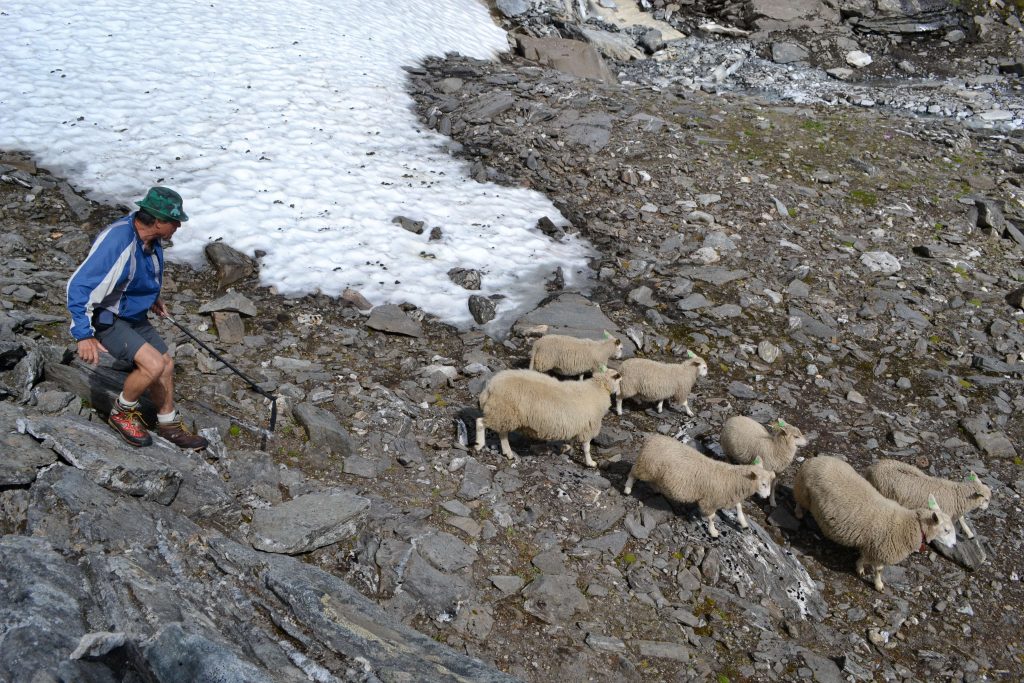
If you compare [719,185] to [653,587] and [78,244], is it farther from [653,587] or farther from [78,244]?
[78,244]

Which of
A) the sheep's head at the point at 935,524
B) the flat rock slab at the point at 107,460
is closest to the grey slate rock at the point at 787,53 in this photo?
the sheep's head at the point at 935,524

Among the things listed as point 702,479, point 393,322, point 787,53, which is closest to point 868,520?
point 702,479

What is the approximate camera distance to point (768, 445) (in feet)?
28.0

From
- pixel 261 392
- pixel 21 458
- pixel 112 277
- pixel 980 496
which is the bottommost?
pixel 980 496

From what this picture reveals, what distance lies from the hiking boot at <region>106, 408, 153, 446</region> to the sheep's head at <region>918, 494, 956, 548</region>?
7.57 metres

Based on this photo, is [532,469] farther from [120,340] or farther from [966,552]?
[966,552]

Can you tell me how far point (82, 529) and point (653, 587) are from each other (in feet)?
16.2

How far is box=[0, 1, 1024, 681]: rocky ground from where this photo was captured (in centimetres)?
518

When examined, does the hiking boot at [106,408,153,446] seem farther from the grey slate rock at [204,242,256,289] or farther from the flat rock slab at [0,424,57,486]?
the grey slate rock at [204,242,256,289]

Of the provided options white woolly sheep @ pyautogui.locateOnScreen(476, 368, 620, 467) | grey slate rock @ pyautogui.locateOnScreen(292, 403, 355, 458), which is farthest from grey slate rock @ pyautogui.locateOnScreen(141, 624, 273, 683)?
white woolly sheep @ pyautogui.locateOnScreen(476, 368, 620, 467)

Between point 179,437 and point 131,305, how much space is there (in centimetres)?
135

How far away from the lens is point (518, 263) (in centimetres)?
1248

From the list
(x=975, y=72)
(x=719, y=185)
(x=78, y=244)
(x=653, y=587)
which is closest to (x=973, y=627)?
(x=653, y=587)

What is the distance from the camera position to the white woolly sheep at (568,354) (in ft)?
32.2
